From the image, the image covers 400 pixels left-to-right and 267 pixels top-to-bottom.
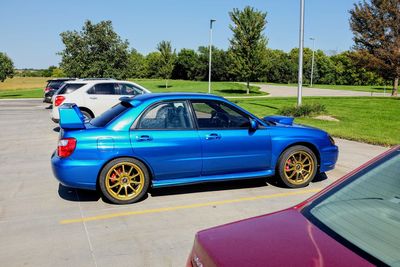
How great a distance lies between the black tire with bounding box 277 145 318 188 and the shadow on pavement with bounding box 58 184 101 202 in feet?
9.48

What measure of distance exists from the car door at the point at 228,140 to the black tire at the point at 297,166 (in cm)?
27

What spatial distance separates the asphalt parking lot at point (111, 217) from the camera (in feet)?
13.0

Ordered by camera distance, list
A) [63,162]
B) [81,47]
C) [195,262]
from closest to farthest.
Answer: [195,262] → [63,162] → [81,47]

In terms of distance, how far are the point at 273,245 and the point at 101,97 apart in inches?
460

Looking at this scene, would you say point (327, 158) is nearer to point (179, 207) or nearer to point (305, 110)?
point (179, 207)

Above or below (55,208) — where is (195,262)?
above

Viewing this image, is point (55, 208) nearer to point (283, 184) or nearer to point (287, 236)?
point (283, 184)

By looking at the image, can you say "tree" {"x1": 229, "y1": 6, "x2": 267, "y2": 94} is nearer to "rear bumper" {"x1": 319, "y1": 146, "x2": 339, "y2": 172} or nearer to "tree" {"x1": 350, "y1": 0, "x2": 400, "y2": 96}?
"tree" {"x1": 350, "y1": 0, "x2": 400, "y2": 96}

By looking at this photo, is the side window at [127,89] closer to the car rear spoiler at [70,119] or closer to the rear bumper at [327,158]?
the car rear spoiler at [70,119]

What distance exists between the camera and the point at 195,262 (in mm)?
2184

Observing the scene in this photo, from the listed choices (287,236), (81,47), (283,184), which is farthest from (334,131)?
(81,47)

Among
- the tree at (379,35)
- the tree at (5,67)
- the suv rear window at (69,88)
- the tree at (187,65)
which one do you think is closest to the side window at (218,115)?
the suv rear window at (69,88)

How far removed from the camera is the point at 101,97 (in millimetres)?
13008

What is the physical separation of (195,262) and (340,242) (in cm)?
79
